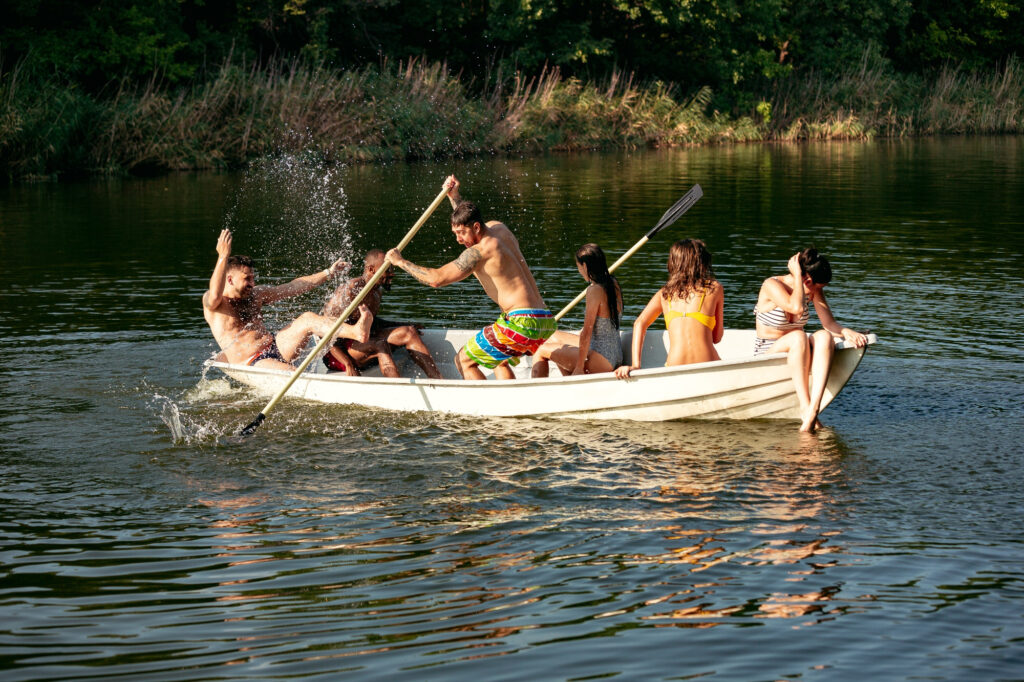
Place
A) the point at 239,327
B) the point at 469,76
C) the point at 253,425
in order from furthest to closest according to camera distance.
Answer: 1. the point at 469,76
2. the point at 239,327
3. the point at 253,425

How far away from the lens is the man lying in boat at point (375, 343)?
965 cm

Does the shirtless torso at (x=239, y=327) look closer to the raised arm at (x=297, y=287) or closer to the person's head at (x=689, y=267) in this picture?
the raised arm at (x=297, y=287)

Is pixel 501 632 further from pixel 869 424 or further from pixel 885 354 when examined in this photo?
pixel 885 354

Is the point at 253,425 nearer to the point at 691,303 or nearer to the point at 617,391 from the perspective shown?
the point at 617,391

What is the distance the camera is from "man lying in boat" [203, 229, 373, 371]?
935 centimetres

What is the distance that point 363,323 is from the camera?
30.6ft

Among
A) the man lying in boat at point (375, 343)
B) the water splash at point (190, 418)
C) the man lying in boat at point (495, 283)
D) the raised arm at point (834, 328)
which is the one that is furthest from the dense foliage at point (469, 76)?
the raised arm at point (834, 328)

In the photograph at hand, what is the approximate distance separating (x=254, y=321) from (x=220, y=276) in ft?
2.22

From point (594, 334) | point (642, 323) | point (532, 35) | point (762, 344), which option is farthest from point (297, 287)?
point (532, 35)

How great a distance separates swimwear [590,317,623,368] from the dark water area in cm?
65

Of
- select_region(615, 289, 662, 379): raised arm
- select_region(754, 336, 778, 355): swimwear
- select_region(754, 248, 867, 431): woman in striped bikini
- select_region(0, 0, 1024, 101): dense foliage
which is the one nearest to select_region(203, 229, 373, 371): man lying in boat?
select_region(615, 289, 662, 379): raised arm

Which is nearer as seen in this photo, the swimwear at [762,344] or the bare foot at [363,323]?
the swimwear at [762,344]

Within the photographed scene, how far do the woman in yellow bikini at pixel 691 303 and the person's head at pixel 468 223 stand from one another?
1.33 m

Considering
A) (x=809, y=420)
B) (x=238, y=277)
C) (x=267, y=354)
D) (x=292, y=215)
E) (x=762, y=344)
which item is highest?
(x=238, y=277)
